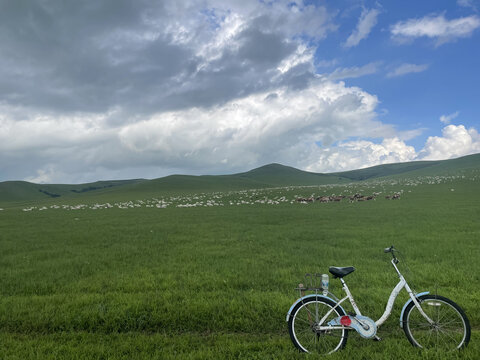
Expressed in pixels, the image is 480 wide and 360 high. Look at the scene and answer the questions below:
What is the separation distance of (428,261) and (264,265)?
671 cm

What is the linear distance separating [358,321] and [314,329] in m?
0.90

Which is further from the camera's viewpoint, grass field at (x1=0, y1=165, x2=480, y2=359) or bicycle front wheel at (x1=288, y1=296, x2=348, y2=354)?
grass field at (x1=0, y1=165, x2=480, y2=359)

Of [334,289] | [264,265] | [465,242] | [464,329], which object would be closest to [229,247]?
[264,265]

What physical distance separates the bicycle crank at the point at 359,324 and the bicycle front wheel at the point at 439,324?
2.31 ft

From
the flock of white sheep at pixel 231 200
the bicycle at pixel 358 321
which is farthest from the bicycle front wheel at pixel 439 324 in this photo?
the flock of white sheep at pixel 231 200

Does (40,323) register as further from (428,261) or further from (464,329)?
(428,261)

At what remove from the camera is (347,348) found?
6.05m

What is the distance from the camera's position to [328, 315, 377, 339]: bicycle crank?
5.84 m

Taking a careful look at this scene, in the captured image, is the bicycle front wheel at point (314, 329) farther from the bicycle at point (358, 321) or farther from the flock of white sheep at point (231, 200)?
the flock of white sheep at point (231, 200)

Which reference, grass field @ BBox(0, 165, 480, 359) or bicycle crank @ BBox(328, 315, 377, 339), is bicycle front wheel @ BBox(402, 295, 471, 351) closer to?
grass field @ BBox(0, 165, 480, 359)

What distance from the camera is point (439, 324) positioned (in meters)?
6.05

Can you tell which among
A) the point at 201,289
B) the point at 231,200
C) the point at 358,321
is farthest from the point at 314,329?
the point at 231,200

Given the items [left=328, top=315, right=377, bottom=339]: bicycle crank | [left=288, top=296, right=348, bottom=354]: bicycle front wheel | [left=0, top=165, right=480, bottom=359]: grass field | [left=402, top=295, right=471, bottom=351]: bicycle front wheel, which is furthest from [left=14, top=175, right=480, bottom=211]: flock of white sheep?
[left=328, top=315, right=377, bottom=339]: bicycle crank

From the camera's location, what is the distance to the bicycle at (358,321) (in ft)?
19.1
